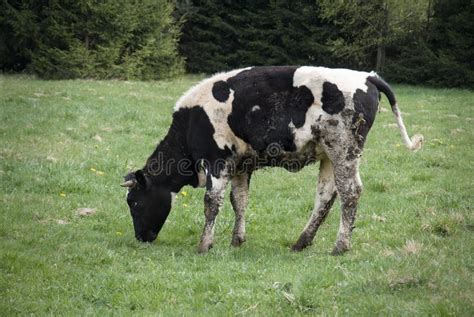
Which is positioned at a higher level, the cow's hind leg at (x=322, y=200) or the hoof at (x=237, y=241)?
the cow's hind leg at (x=322, y=200)

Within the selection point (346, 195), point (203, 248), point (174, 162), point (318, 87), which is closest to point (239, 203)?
point (203, 248)

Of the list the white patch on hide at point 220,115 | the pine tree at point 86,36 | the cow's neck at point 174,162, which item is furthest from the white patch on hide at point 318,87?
the pine tree at point 86,36

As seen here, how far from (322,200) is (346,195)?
70 centimetres

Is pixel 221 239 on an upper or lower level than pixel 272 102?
lower

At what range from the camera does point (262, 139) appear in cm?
912

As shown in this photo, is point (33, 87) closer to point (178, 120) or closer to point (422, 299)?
point (178, 120)

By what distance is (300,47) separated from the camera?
40.3 meters

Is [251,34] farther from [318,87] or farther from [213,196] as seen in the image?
[318,87]

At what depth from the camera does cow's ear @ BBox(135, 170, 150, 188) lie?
9828 millimetres

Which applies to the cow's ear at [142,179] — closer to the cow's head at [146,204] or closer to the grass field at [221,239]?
the cow's head at [146,204]

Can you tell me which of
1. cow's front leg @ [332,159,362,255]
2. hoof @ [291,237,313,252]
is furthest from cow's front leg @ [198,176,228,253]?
cow's front leg @ [332,159,362,255]

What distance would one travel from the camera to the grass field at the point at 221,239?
6641 millimetres

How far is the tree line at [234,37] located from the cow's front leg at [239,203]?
26.0m

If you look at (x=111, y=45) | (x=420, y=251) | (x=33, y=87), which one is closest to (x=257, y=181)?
(x=420, y=251)
